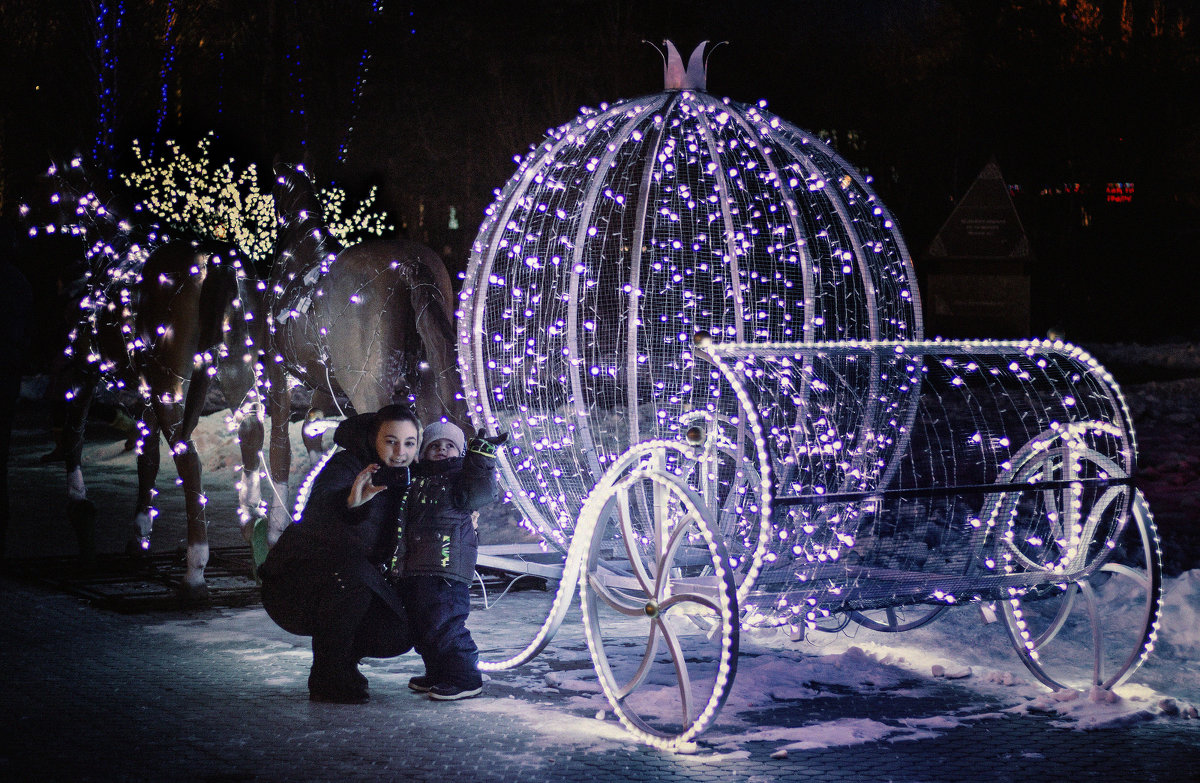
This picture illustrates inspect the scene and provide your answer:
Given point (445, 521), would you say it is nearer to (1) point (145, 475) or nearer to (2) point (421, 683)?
(2) point (421, 683)

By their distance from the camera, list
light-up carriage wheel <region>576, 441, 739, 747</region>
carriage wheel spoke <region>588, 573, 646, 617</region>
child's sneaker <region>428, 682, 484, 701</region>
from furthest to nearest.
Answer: child's sneaker <region>428, 682, 484, 701</region>
carriage wheel spoke <region>588, 573, 646, 617</region>
light-up carriage wheel <region>576, 441, 739, 747</region>

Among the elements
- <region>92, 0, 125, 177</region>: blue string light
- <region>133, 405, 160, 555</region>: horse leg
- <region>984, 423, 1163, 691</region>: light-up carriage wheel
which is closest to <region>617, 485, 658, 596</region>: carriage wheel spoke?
<region>984, 423, 1163, 691</region>: light-up carriage wheel

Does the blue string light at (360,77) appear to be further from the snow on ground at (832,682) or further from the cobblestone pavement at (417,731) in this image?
the cobblestone pavement at (417,731)

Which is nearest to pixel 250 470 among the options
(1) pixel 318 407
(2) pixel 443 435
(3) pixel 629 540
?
(1) pixel 318 407

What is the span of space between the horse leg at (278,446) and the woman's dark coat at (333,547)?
235cm

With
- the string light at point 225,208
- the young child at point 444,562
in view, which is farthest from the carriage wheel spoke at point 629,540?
the string light at point 225,208

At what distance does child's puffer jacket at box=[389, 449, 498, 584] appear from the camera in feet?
16.3

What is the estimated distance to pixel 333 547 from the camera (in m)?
4.91

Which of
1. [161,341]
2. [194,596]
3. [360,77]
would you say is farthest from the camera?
[360,77]

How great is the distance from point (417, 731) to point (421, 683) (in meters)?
0.54

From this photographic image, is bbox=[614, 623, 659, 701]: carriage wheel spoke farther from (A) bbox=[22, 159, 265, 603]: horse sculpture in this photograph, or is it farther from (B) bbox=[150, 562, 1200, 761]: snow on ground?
(A) bbox=[22, 159, 265, 603]: horse sculpture

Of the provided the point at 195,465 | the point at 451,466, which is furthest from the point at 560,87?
the point at 451,466

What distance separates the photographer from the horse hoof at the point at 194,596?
650cm

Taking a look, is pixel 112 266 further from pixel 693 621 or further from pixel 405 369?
pixel 693 621
